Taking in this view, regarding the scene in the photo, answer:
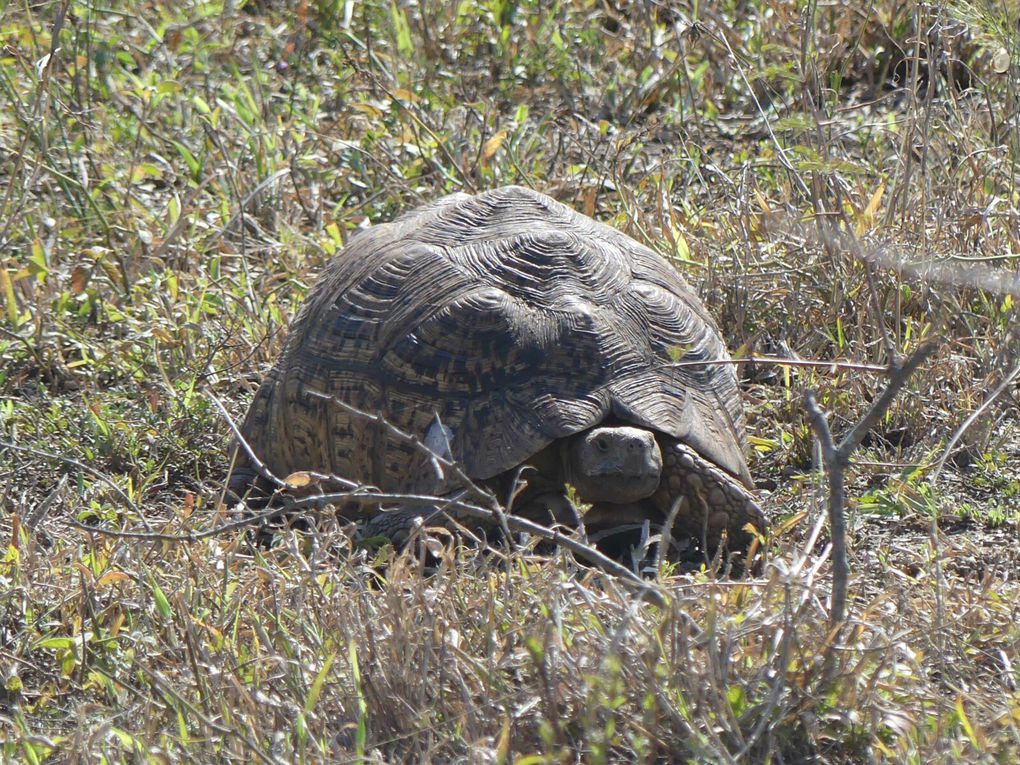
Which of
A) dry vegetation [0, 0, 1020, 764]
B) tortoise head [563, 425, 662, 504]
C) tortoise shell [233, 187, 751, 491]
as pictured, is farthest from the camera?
tortoise shell [233, 187, 751, 491]

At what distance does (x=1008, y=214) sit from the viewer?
414 cm

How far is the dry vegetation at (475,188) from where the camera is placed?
232 cm

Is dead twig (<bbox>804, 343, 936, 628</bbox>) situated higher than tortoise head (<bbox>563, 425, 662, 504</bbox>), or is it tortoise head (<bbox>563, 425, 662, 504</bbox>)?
dead twig (<bbox>804, 343, 936, 628</bbox>)

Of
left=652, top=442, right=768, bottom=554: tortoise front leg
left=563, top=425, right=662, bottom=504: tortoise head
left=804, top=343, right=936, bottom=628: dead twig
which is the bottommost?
left=652, top=442, right=768, bottom=554: tortoise front leg

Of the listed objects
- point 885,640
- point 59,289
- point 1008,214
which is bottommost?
point 59,289

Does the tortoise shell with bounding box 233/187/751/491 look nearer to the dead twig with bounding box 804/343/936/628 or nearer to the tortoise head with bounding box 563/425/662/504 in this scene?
the tortoise head with bounding box 563/425/662/504

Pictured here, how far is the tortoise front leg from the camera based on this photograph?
3354 millimetres

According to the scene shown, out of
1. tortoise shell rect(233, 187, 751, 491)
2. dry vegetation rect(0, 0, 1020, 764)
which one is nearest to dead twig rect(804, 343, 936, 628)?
dry vegetation rect(0, 0, 1020, 764)

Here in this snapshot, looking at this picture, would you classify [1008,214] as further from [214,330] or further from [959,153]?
[214,330]

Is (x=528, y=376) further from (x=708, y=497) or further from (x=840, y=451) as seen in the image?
(x=840, y=451)

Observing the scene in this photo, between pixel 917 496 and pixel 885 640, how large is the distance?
116cm

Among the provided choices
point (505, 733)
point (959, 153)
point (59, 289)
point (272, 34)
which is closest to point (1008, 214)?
point (959, 153)

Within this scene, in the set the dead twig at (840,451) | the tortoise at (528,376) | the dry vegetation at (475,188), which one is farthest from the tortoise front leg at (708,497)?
the dead twig at (840,451)

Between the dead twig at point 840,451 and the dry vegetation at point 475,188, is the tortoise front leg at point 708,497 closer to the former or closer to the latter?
the dry vegetation at point 475,188
